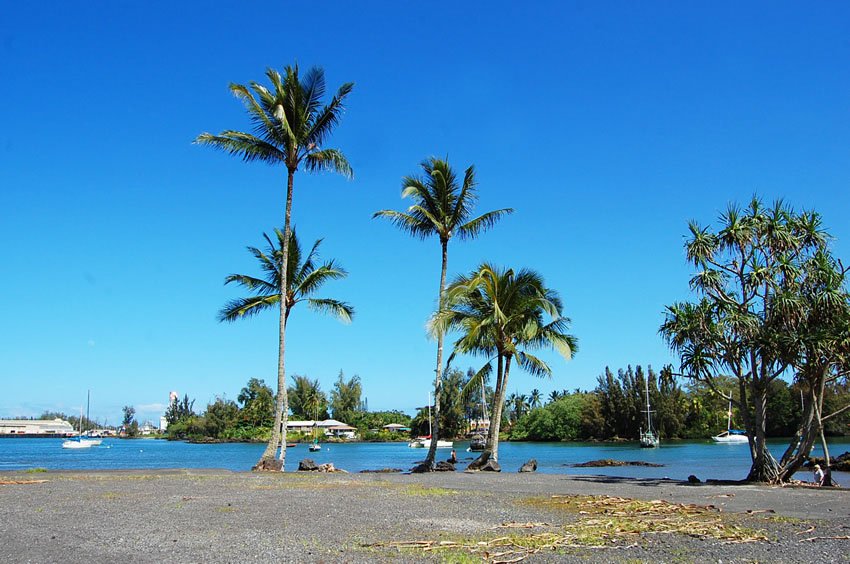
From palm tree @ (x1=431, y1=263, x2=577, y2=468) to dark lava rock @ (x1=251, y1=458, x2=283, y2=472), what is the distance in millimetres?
8307

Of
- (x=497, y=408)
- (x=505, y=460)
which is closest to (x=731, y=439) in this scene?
(x=505, y=460)

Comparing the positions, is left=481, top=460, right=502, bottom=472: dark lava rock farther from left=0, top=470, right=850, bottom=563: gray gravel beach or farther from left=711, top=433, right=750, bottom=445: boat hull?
left=711, top=433, right=750, bottom=445: boat hull

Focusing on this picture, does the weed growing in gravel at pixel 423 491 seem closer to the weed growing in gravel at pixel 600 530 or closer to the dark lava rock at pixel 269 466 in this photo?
the weed growing in gravel at pixel 600 530

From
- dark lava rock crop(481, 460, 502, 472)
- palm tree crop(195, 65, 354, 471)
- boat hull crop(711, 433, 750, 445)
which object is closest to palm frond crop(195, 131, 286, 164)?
palm tree crop(195, 65, 354, 471)

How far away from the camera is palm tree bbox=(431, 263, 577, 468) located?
28688 millimetres

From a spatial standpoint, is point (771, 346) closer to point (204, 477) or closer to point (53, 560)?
point (204, 477)

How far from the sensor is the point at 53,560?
323 inches

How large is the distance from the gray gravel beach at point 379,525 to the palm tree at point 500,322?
1059 cm

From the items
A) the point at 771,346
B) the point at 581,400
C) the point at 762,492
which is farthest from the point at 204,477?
the point at 581,400

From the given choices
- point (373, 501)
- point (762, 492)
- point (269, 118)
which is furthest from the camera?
point (269, 118)

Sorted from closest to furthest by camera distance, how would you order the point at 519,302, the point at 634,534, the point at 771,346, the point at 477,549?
1. the point at 477,549
2. the point at 634,534
3. the point at 771,346
4. the point at 519,302

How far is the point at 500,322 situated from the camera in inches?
1112

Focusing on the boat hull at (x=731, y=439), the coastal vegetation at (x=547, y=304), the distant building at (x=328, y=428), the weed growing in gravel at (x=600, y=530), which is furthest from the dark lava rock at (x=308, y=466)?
the distant building at (x=328, y=428)

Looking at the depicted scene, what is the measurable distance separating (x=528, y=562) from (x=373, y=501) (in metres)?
7.09
